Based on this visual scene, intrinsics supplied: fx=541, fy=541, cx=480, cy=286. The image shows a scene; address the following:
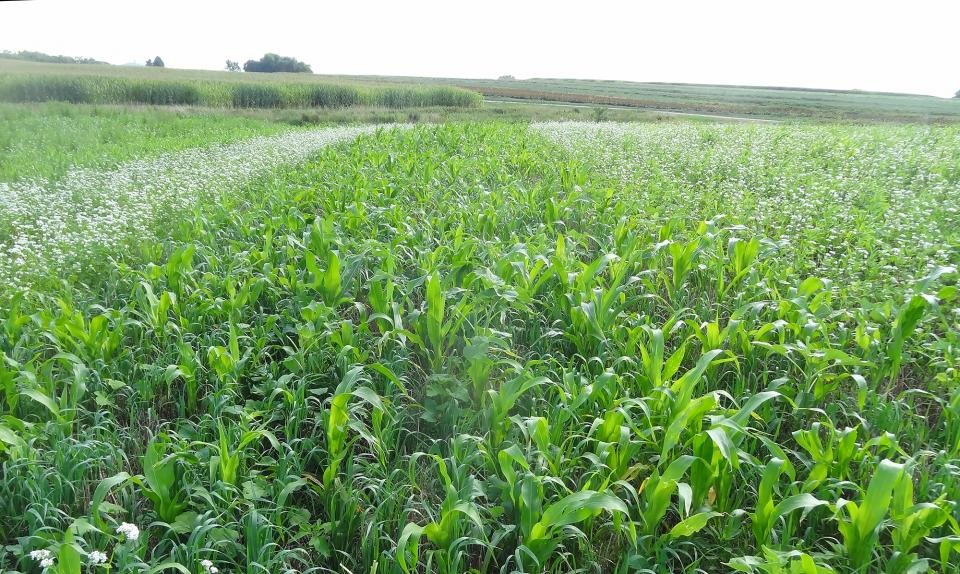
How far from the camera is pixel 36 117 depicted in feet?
56.9

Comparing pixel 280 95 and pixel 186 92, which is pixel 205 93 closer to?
pixel 186 92

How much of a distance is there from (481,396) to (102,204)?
22.3 feet

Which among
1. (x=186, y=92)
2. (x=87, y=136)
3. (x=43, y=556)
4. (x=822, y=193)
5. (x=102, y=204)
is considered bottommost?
(x=43, y=556)

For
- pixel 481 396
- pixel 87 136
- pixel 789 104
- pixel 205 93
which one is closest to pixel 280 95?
pixel 205 93

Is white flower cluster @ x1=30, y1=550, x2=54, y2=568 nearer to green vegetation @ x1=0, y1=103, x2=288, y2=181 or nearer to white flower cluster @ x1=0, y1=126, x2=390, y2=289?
white flower cluster @ x1=0, y1=126, x2=390, y2=289

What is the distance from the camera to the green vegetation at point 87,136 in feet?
33.8

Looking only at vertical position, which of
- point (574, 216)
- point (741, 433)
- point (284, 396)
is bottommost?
point (284, 396)

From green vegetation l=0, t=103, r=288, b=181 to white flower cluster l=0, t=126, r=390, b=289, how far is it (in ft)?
2.74

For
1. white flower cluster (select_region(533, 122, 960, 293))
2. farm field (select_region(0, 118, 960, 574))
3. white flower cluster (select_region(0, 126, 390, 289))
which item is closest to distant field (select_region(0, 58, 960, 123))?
white flower cluster (select_region(533, 122, 960, 293))

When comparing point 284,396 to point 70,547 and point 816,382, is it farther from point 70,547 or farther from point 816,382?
point 816,382

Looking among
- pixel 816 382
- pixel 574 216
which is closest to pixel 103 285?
pixel 574 216

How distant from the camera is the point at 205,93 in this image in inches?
1308

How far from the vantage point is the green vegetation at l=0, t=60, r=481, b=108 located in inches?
1095

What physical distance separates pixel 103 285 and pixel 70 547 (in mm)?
4038
